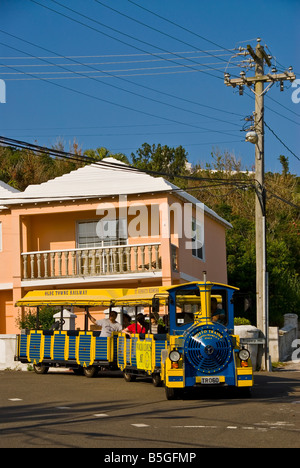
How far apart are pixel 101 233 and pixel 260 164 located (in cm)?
804

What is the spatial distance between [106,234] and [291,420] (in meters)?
18.5

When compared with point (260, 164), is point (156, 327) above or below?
below

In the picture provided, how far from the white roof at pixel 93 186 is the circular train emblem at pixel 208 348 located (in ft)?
42.8

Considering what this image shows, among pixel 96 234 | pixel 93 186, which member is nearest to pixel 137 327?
pixel 93 186

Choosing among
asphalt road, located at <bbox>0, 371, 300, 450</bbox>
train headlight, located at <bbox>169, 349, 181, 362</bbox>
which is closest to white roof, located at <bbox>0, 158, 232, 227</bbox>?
asphalt road, located at <bbox>0, 371, 300, 450</bbox>

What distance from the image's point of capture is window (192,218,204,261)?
30.6 m

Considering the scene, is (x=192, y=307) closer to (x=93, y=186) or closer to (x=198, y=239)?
(x=93, y=186)

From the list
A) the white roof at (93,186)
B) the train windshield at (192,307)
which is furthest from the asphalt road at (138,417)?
the white roof at (93,186)

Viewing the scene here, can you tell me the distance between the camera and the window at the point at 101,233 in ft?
96.1

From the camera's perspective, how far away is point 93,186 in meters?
28.9

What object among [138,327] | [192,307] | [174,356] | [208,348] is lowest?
[174,356]

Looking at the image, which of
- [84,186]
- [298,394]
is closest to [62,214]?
[84,186]

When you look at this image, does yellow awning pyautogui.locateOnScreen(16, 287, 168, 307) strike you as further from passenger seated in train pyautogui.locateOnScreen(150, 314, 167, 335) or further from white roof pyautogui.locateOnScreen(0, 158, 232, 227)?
white roof pyautogui.locateOnScreen(0, 158, 232, 227)
